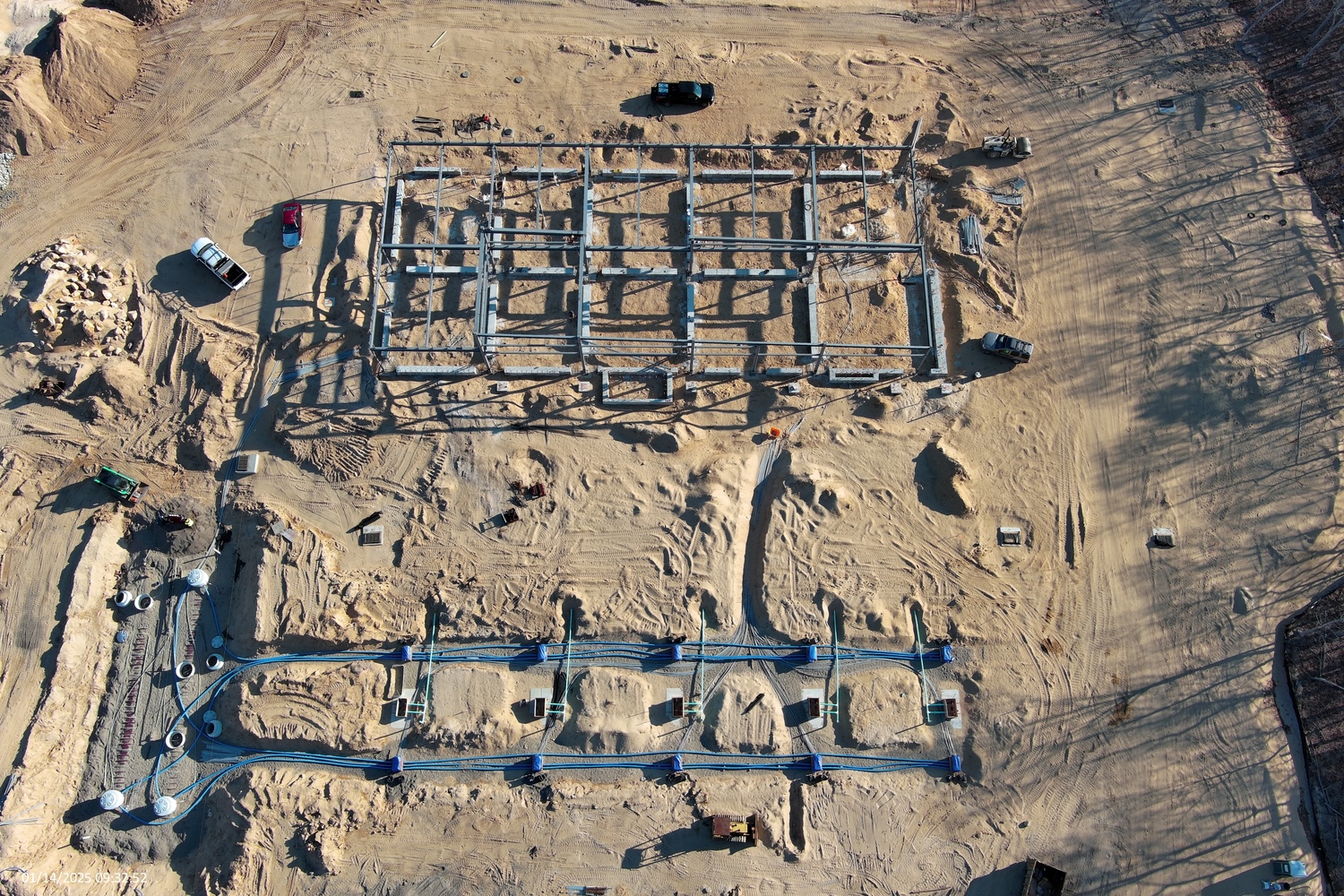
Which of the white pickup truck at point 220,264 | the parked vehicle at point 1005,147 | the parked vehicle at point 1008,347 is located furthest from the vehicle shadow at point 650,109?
the white pickup truck at point 220,264

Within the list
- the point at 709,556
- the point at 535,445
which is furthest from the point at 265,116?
the point at 709,556

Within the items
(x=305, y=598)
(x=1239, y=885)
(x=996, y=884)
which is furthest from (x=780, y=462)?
(x=1239, y=885)

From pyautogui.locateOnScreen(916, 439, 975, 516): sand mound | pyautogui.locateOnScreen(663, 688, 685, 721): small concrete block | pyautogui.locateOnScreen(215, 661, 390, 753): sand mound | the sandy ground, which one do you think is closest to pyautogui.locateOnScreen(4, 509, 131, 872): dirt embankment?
the sandy ground

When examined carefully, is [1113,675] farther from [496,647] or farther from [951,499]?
[496,647]

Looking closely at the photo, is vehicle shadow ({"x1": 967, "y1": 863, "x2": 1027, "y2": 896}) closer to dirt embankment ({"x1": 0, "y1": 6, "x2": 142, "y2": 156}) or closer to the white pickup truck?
the white pickup truck

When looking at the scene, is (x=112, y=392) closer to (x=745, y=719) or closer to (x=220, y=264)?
(x=220, y=264)

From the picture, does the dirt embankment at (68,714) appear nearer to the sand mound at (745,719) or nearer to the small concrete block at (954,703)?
the sand mound at (745,719)
